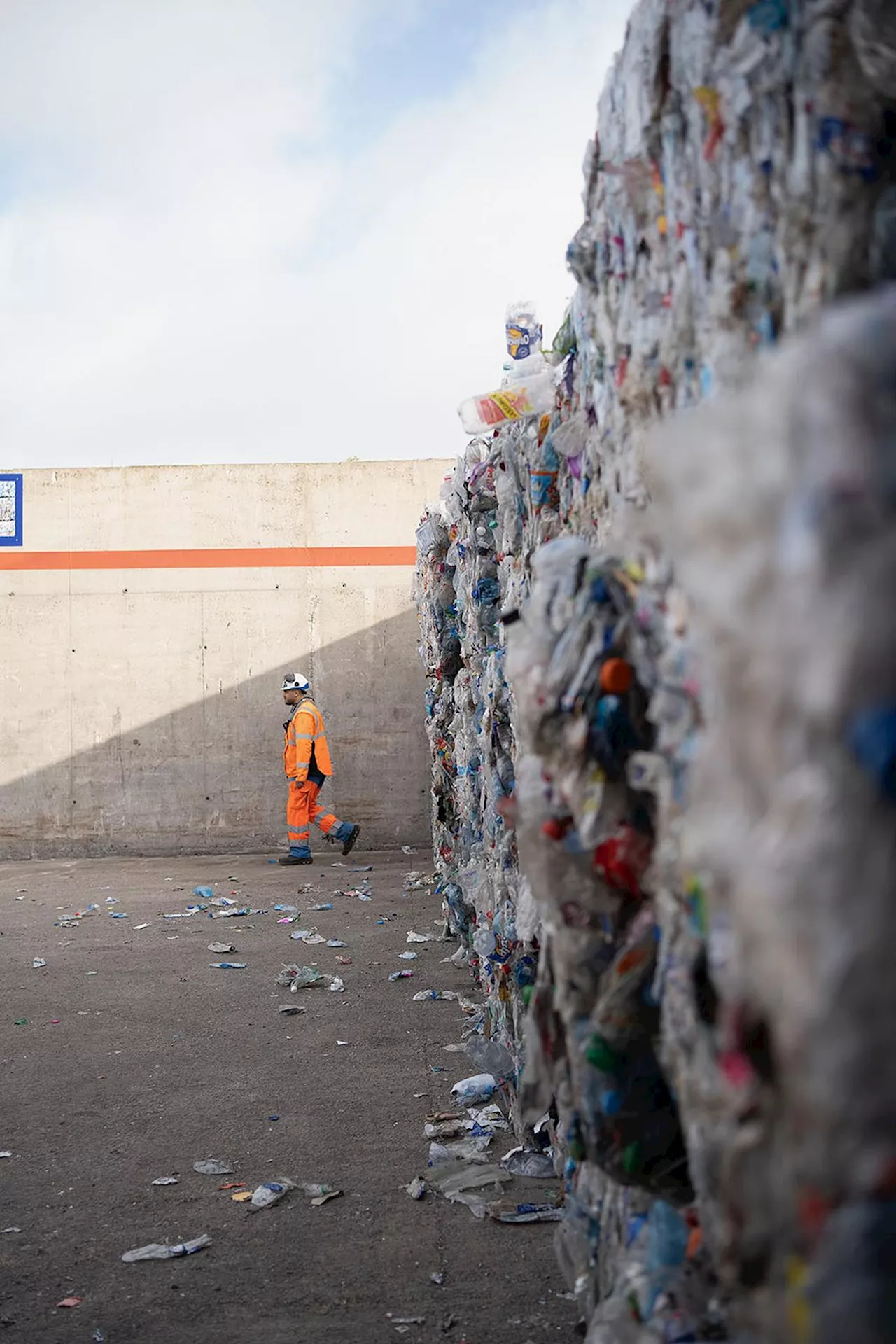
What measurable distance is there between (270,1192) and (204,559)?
8.73 m

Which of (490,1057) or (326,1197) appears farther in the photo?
(490,1057)

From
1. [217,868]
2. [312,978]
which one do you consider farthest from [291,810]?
[312,978]

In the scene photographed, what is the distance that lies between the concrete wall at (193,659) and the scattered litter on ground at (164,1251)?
27.0 ft

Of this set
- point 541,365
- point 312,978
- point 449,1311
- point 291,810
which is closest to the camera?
point 449,1311

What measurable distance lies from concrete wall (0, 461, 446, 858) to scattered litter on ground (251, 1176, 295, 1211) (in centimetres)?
784

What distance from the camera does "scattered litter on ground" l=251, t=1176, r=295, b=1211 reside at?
3.36m

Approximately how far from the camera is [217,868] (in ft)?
34.1

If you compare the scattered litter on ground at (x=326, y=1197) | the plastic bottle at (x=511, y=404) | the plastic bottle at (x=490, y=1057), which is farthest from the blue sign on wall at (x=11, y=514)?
the scattered litter on ground at (x=326, y=1197)

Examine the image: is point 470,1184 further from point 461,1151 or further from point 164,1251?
point 164,1251

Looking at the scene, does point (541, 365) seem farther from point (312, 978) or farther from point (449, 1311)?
point (312, 978)

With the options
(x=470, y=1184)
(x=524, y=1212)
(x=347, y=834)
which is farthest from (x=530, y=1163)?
(x=347, y=834)

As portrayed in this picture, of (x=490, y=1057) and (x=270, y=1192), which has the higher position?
(x=490, y=1057)

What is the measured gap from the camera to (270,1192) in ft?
11.2

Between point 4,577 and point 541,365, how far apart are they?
9.39m
